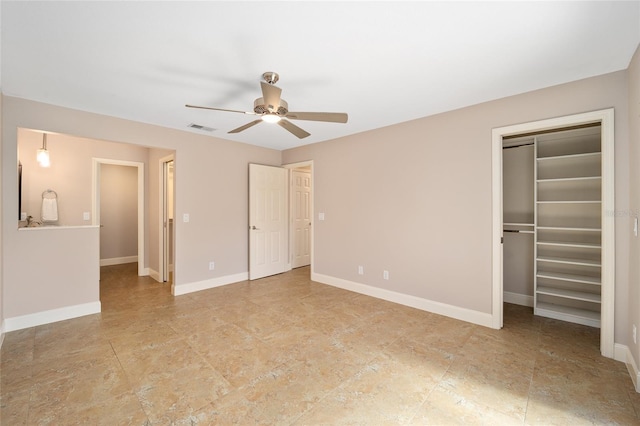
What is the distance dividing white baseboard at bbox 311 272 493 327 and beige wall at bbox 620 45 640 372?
3.57 feet

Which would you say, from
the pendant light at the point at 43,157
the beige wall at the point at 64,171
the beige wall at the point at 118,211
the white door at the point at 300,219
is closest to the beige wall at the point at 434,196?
the white door at the point at 300,219

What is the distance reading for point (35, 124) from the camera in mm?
2990

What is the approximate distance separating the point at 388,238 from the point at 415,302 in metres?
0.91

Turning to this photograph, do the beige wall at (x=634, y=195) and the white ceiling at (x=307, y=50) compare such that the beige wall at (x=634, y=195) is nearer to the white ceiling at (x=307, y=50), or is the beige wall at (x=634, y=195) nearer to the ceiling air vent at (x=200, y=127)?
the white ceiling at (x=307, y=50)

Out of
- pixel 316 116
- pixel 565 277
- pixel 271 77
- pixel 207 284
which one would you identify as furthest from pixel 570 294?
pixel 207 284

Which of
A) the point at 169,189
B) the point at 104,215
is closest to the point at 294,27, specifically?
the point at 169,189

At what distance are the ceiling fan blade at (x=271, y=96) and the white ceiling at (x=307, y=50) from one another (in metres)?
0.26

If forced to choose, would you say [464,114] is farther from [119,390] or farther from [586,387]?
[119,390]

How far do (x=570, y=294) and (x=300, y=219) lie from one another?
174 inches

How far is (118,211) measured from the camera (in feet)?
20.8

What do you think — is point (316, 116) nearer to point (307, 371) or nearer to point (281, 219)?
point (307, 371)

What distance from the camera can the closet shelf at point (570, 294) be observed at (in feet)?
9.84

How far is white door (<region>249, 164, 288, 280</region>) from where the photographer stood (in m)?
4.92

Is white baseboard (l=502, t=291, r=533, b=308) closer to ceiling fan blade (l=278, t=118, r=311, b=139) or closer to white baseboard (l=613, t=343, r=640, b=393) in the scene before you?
white baseboard (l=613, t=343, r=640, b=393)
